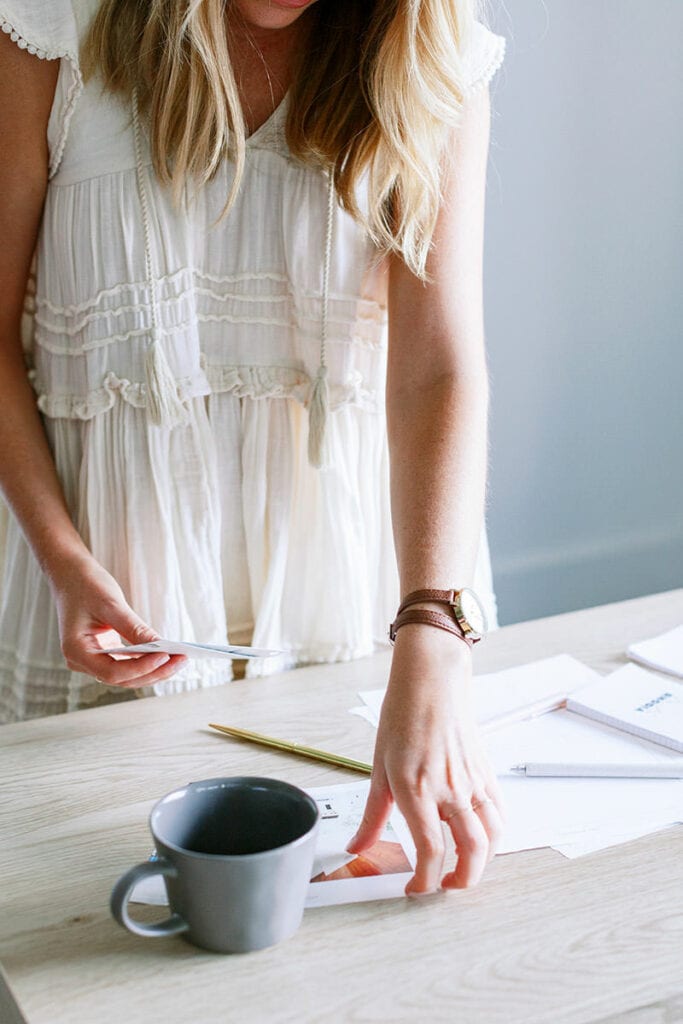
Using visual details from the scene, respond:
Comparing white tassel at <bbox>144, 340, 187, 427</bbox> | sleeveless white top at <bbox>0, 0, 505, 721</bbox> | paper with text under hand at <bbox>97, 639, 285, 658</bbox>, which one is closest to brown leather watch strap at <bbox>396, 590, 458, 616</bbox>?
paper with text under hand at <bbox>97, 639, 285, 658</bbox>

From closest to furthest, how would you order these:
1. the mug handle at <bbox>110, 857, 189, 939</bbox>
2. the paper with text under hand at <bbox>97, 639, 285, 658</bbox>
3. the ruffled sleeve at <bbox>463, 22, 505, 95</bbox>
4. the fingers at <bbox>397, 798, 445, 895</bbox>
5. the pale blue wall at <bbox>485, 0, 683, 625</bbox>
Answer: the mug handle at <bbox>110, 857, 189, 939</bbox>, the fingers at <bbox>397, 798, 445, 895</bbox>, the paper with text under hand at <bbox>97, 639, 285, 658</bbox>, the ruffled sleeve at <bbox>463, 22, 505, 95</bbox>, the pale blue wall at <bbox>485, 0, 683, 625</bbox>

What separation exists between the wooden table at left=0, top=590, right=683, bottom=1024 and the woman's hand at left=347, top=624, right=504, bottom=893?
31 millimetres

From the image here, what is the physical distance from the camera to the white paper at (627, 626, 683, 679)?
1.10 metres

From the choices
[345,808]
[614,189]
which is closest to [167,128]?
[345,808]

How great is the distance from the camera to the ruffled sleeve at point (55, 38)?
1.04 m

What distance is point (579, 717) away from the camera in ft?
3.29

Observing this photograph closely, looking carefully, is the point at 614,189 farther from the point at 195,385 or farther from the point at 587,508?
the point at 195,385

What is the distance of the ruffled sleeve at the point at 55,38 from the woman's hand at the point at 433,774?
623 millimetres

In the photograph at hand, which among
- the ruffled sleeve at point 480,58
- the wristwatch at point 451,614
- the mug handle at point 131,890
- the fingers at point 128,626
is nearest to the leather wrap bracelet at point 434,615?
the wristwatch at point 451,614

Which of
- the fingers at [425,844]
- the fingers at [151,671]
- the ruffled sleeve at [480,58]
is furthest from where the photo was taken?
the ruffled sleeve at [480,58]

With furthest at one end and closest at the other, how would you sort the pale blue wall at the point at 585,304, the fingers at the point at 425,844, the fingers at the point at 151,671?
the pale blue wall at the point at 585,304 → the fingers at the point at 151,671 → the fingers at the point at 425,844

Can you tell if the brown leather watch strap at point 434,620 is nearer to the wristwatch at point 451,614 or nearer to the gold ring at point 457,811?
the wristwatch at point 451,614

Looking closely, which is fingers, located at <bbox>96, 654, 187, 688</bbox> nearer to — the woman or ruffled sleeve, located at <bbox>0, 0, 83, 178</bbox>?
the woman

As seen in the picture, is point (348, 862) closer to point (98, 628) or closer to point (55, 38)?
point (98, 628)
